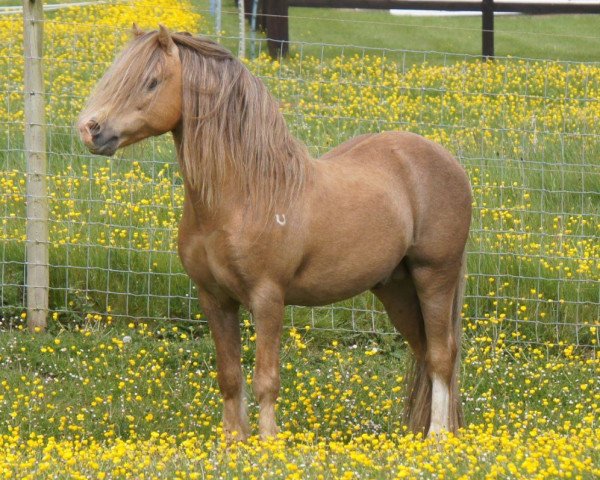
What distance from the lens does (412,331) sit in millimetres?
5891

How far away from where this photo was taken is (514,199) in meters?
8.12

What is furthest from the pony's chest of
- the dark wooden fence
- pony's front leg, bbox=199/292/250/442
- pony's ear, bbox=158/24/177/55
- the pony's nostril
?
the dark wooden fence

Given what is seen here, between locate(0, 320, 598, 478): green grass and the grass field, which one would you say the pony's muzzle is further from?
locate(0, 320, 598, 478): green grass

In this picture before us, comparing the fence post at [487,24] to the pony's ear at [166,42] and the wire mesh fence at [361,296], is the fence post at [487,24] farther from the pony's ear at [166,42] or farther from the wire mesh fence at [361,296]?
the pony's ear at [166,42]

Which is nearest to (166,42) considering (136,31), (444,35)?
(136,31)

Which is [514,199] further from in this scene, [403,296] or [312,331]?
[403,296]

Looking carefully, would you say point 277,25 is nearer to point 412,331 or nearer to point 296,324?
point 296,324

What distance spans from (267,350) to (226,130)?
3.37 ft

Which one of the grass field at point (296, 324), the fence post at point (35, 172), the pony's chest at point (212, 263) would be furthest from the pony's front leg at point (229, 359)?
the fence post at point (35, 172)

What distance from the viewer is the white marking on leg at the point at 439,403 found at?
5.68 metres

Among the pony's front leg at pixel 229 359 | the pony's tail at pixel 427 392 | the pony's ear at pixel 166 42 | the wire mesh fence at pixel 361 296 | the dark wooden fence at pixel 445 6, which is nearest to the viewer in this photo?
the pony's ear at pixel 166 42

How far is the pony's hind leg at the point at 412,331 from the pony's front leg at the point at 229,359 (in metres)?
0.99

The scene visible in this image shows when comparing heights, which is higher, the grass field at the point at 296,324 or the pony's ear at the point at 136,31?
the pony's ear at the point at 136,31

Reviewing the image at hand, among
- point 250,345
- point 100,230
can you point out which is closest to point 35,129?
point 100,230
